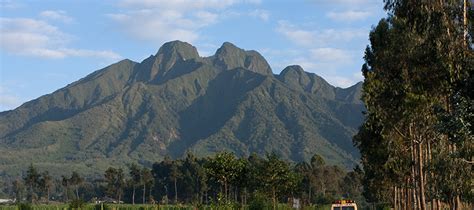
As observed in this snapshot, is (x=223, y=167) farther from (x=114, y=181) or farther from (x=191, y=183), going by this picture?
(x=114, y=181)

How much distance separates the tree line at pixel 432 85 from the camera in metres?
27.8

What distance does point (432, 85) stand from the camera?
1318 inches

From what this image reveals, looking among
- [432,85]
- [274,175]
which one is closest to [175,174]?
[274,175]

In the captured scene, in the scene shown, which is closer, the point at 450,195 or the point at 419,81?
the point at 450,195

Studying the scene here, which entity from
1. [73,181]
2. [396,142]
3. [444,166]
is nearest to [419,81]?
[444,166]

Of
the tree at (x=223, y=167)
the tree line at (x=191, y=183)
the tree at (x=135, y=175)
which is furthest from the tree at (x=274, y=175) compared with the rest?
the tree at (x=135, y=175)

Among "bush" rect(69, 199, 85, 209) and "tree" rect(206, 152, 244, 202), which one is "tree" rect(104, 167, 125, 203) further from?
"tree" rect(206, 152, 244, 202)

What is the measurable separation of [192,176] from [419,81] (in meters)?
133

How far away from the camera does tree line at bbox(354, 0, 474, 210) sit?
91.4 ft

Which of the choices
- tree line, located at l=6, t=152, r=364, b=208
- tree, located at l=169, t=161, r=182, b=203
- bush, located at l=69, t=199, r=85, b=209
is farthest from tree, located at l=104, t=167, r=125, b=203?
bush, located at l=69, t=199, r=85, b=209

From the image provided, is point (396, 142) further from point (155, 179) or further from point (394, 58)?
point (155, 179)

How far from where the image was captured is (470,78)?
27.0 m

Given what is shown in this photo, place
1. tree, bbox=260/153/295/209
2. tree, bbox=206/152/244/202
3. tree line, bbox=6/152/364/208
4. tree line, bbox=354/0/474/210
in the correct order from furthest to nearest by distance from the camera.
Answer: tree line, bbox=6/152/364/208
tree, bbox=260/153/295/209
tree, bbox=206/152/244/202
tree line, bbox=354/0/474/210

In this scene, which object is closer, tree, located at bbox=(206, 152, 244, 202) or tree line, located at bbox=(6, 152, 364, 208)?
tree, located at bbox=(206, 152, 244, 202)
